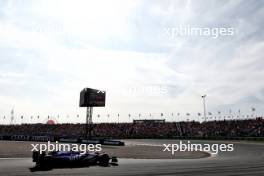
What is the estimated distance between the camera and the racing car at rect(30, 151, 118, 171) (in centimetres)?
1518

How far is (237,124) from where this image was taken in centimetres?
5344

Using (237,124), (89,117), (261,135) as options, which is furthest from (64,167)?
(237,124)

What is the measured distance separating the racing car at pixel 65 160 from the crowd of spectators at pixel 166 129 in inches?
1170

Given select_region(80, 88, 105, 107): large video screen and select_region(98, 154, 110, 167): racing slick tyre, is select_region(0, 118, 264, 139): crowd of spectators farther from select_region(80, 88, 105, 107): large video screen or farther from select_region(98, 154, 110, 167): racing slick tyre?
select_region(98, 154, 110, 167): racing slick tyre

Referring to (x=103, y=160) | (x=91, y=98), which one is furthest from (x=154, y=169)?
(x=91, y=98)

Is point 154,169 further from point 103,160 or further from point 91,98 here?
point 91,98

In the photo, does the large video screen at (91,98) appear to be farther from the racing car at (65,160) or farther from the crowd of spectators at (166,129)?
the racing car at (65,160)

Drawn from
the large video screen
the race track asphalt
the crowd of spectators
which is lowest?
the race track asphalt

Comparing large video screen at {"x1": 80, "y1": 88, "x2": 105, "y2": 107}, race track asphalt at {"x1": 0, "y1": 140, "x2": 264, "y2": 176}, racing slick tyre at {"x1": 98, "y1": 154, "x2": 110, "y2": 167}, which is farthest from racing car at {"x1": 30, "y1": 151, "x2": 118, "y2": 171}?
large video screen at {"x1": 80, "y1": 88, "x2": 105, "y2": 107}

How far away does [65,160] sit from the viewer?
623 inches

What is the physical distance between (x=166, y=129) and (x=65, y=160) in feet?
159

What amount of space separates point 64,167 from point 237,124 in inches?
1693

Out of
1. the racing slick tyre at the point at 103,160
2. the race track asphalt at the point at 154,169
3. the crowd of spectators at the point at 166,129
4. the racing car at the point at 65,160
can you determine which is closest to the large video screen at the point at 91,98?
the crowd of spectators at the point at 166,129

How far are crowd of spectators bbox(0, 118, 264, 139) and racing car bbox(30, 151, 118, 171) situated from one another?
1170 inches
